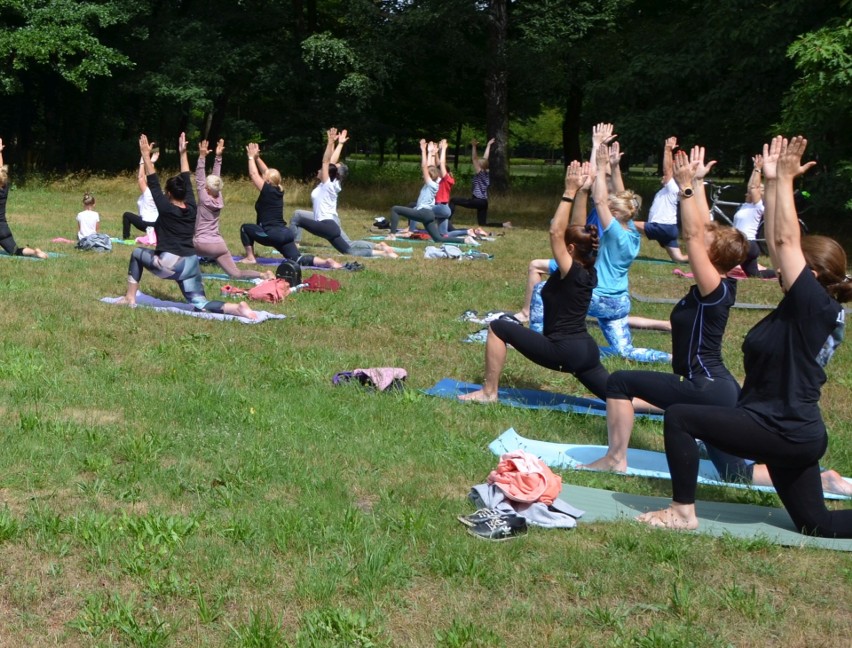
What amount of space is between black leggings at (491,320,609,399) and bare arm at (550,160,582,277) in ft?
1.65

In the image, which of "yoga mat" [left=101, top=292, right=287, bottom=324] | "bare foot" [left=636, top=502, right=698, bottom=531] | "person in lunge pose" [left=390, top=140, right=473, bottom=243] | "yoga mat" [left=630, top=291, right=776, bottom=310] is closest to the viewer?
"bare foot" [left=636, top=502, right=698, bottom=531]

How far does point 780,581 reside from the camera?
464cm

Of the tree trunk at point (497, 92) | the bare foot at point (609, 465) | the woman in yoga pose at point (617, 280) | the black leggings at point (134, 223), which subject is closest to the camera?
the bare foot at point (609, 465)

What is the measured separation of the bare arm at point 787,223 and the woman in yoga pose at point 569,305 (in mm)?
2406

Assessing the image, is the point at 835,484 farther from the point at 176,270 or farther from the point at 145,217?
the point at 145,217

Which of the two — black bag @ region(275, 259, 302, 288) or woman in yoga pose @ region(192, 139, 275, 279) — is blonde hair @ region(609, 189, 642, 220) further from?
woman in yoga pose @ region(192, 139, 275, 279)

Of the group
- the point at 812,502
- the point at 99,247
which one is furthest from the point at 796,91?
the point at 812,502

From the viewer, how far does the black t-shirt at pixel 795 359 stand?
4855 mm

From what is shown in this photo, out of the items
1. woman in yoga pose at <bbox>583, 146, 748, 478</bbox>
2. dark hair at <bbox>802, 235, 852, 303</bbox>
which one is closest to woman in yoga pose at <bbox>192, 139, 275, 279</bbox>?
woman in yoga pose at <bbox>583, 146, 748, 478</bbox>

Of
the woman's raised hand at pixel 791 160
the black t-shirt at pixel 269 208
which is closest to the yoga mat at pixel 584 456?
the woman's raised hand at pixel 791 160

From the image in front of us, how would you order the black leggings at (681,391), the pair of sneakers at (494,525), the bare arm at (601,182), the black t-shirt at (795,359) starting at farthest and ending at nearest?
1. the bare arm at (601,182)
2. the black leggings at (681,391)
3. the pair of sneakers at (494,525)
4. the black t-shirt at (795,359)

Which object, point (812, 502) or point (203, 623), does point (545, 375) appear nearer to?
point (812, 502)

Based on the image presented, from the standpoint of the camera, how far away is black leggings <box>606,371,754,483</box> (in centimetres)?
590

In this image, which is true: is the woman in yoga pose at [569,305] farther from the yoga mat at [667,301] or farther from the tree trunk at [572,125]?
the tree trunk at [572,125]
